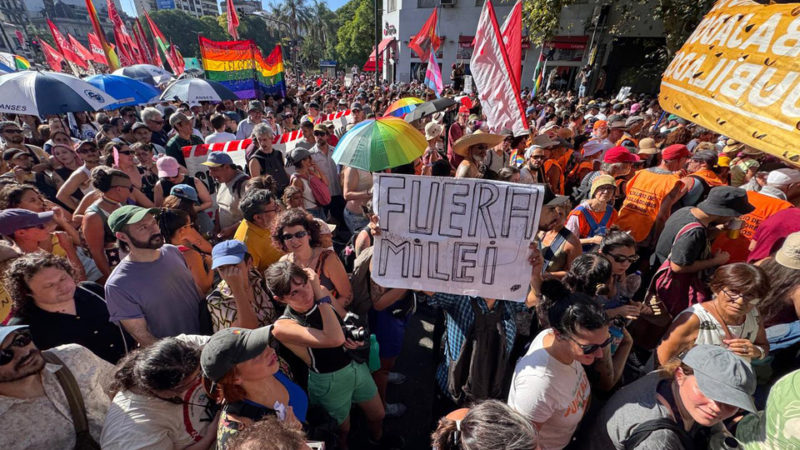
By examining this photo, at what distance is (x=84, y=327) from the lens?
7.54 ft

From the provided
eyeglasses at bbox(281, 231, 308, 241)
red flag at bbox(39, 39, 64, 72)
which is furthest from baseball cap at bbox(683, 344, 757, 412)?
red flag at bbox(39, 39, 64, 72)

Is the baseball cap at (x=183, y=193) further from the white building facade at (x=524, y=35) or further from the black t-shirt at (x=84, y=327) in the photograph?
the white building facade at (x=524, y=35)

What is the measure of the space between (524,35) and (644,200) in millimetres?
27579

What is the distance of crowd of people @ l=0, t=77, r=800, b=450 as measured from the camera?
5.35 ft

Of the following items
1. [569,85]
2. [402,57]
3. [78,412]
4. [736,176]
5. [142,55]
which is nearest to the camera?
[78,412]

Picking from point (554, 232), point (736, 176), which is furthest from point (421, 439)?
point (736, 176)

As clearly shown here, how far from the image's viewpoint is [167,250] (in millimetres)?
2615

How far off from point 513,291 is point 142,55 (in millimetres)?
21874

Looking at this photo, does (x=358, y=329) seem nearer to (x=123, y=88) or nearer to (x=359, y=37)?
(x=123, y=88)

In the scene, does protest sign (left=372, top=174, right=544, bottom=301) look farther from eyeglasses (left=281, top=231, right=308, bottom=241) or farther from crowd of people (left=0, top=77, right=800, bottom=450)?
eyeglasses (left=281, top=231, right=308, bottom=241)

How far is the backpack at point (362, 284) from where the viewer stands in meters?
2.76

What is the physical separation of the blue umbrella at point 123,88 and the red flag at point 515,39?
306 inches

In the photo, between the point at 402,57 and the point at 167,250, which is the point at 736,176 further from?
the point at 402,57

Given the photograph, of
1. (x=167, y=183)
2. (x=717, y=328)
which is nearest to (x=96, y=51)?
(x=167, y=183)
